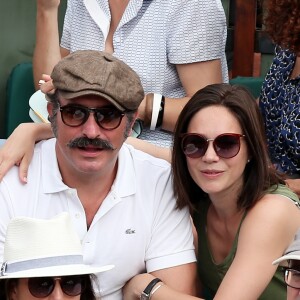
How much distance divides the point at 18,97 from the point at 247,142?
5.48 ft

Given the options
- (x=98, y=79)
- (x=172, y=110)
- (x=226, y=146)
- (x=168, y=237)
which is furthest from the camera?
(x=172, y=110)

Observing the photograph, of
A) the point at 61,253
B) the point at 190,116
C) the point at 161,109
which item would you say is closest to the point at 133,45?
the point at 161,109

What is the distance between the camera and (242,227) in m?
3.19

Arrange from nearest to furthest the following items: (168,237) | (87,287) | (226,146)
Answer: (87,287), (226,146), (168,237)

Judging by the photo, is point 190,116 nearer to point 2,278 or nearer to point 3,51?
point 2,278

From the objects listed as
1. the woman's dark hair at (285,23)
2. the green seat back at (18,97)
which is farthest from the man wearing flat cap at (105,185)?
the green seat back at (18,97)

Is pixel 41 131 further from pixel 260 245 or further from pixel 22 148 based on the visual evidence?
pixel 260 245

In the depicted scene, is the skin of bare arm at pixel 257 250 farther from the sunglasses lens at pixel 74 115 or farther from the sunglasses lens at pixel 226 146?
the sunglasses lens at pixel 74 115

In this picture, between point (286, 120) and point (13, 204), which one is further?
point (286, 120)

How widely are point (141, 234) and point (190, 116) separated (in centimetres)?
43

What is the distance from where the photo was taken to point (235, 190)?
325 centimetres

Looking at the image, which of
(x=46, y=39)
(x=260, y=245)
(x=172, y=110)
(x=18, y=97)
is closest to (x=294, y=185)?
(x=260, y=245)

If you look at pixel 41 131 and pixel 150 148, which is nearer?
pixel 41 131

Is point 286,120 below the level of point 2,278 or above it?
above
